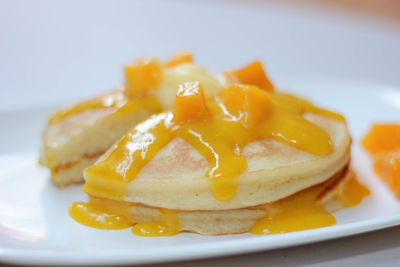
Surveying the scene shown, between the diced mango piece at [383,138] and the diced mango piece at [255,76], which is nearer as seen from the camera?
the diced mango piece at [255,76]

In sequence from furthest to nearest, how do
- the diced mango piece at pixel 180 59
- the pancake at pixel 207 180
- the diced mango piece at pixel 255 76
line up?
the diced mango piece at pixel 180 59, the diced mango piece at pixel 255 76, the pancake at pixel 207 180

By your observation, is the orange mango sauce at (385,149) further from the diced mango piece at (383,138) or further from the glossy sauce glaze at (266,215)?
the glossy sauce glaze at (266,215)

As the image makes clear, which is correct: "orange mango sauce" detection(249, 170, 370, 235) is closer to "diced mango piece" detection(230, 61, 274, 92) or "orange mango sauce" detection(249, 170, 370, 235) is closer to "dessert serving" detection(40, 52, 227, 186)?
"diced mango piece" detection(230, 61, 274, 92)

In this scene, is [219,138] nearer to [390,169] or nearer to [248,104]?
[248,104]

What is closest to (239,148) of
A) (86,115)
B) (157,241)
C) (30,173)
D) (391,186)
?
(157,241)

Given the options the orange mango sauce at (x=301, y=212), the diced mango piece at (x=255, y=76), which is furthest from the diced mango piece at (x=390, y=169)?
the diced mango piece at (x=255, y=76)

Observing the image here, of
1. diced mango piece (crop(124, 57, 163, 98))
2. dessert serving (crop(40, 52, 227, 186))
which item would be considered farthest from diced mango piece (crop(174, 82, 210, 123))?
diced mango piece (crop(124, 57, 163, 98))

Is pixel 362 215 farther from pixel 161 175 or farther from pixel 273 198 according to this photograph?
A: pixel 161 175
